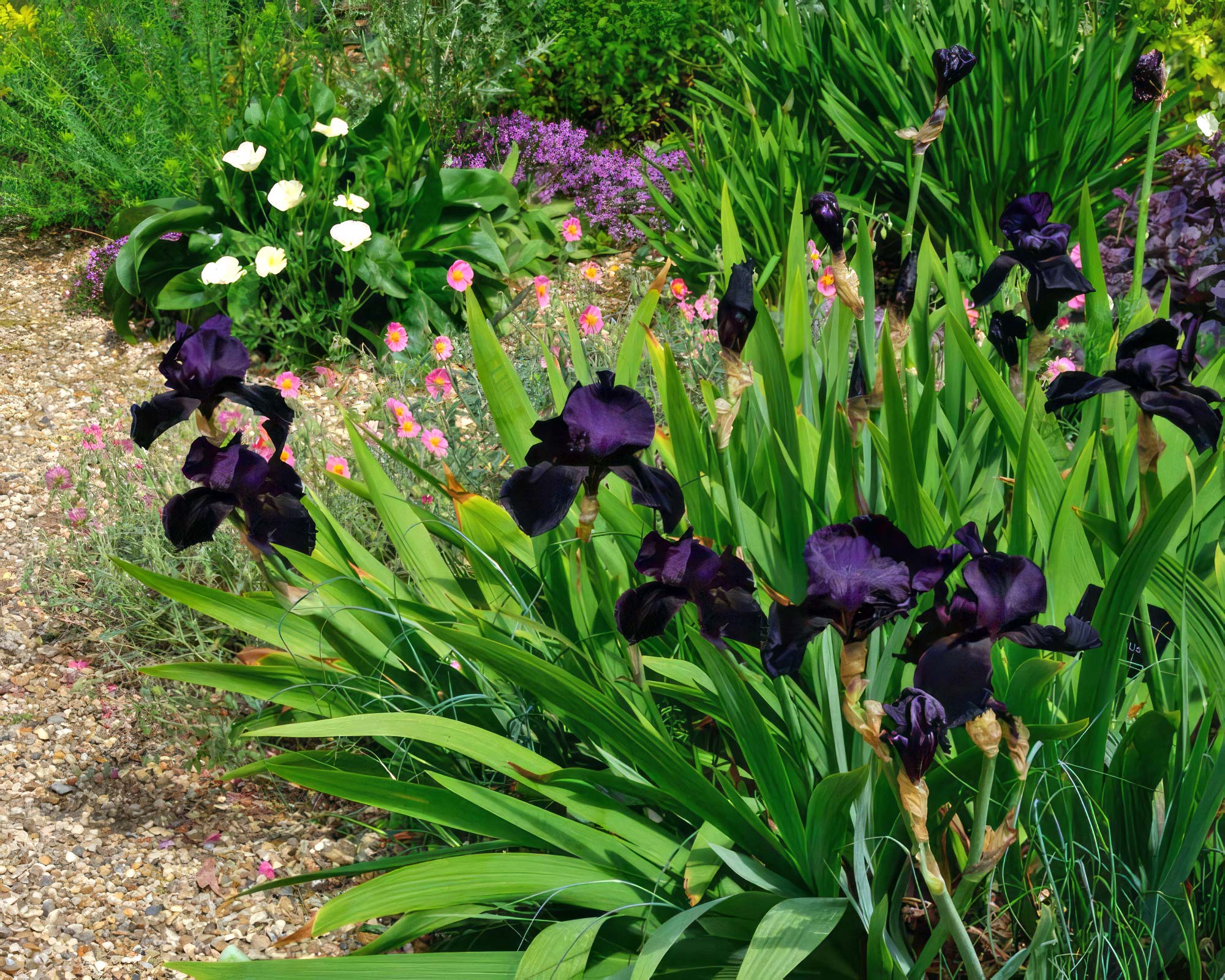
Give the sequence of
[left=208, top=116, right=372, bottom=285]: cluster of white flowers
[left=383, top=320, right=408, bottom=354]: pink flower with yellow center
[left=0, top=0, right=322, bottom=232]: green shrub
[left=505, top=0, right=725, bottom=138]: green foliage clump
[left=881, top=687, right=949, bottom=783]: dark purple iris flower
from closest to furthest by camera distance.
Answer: [left=881, top=687, right=949, bottom=783]: dark purple iris flower < [left=383, top=320, right=408, bottom=354]: pink flower with yellow center < [left=208, top=116, right=372, bottom=285]: cluster of white flowers < [left=0, top=0, right=322, bottom=232]: green shrub < [left=505, top=0, right=725, bottom=138]: green foliage clump

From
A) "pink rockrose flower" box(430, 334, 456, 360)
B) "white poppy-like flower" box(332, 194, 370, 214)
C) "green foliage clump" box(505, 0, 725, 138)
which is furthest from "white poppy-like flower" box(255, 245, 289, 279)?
"green foliage clump" box(505, 0, 725, 138)

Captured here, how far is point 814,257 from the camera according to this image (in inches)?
125

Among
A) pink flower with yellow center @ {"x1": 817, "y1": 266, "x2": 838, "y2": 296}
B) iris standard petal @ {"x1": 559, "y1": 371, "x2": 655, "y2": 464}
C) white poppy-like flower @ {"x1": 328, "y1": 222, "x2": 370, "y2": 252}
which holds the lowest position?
white poppy-like flower @ {"x1": 328, "y1": 222, "x2": 370, "y2": 252}

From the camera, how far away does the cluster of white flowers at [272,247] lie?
327 centimetres

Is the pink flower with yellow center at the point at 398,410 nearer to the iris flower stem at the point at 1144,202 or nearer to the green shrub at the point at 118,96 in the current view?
the iris flower stem at the point at 1144,202

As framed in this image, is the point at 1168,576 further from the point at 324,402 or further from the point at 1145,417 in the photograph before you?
the point at 324,402

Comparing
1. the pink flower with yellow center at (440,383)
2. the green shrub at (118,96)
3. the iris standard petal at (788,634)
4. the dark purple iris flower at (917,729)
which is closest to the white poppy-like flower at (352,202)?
the green shrub at (118,96)

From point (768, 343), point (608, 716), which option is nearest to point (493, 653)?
point (608, 716)

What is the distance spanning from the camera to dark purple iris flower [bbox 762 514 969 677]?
31.7 inches

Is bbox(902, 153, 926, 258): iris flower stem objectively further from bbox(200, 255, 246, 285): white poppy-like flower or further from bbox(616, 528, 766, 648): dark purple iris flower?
bbox(200, 255, 246, 285): white poppy-like flower

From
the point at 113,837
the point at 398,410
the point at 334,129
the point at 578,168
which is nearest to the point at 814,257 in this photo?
the point at 398,410

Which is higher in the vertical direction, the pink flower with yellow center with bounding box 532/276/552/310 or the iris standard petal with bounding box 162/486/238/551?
the iris standard petal with bounding box 162/486/238/551

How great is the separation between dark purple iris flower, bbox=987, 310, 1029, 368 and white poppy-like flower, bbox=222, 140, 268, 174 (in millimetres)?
2567

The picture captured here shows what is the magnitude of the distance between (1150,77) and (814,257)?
1.62m
